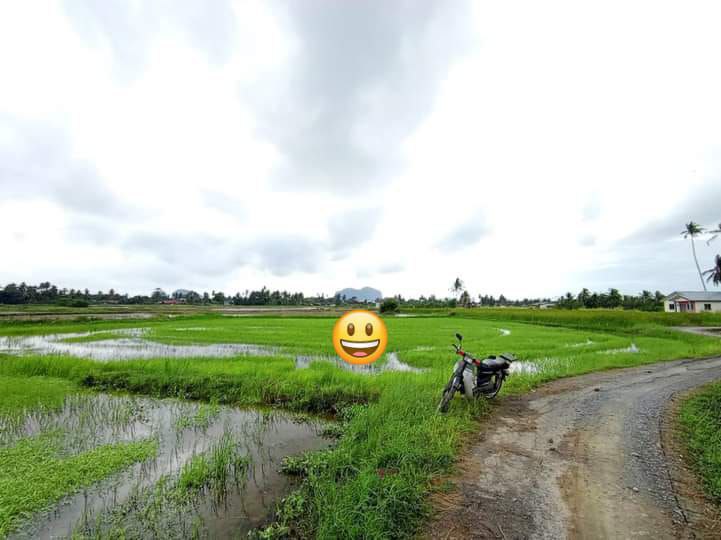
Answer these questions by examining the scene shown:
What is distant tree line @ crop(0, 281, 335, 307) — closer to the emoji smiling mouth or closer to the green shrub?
the green shrub

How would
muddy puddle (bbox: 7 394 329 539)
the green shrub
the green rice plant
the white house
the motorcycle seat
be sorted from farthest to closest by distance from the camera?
the green shrub
the white house
the motorcycle seat
the green rice plant
muddy puddle (bbox: 7 394 329 539)

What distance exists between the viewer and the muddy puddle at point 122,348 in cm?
1471

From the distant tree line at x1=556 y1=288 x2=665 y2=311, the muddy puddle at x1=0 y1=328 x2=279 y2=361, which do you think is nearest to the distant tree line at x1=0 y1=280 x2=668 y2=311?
the distant tree line at x1=556 y1=288 x2=665 y2=311

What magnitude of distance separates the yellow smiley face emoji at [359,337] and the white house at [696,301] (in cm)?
6291

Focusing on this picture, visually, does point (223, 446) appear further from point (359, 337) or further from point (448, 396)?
point (448, 396)

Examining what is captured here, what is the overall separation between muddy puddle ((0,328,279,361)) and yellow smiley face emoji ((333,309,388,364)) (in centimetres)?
1148

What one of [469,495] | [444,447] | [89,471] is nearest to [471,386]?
[444,447]

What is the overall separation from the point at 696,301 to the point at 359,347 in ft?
209

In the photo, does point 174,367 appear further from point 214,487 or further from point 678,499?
point 678,499

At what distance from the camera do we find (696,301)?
4694 centimetres

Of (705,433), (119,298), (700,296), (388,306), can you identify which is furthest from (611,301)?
(119,298)

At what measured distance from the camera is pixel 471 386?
6.16m

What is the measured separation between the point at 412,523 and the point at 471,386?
3.42 m

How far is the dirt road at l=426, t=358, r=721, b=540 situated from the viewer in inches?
118
